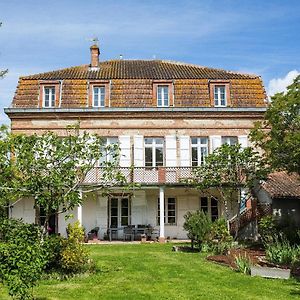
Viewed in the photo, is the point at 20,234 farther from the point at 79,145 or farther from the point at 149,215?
the point at 149,215

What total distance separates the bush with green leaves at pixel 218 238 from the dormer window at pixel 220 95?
10239 millimetres

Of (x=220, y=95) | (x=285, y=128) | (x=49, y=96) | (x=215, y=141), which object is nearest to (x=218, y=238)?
(x=285, y=128)

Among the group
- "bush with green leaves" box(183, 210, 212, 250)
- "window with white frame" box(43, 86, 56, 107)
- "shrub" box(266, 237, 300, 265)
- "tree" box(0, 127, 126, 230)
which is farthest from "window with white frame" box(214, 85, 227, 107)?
"tree" box(0, 127, 126, 230)

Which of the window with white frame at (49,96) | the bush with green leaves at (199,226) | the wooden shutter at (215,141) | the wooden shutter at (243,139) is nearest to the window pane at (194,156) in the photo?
the wooden shutter at (215,141)

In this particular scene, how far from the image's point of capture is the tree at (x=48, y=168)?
42.9 ft

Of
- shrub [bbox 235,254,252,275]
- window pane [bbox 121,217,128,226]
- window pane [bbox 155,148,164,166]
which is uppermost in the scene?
window pane [bbox 155,148,164,166]

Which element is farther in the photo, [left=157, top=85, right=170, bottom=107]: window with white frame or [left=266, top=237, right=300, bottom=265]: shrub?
[left=157, top=85, right=170, bottom=107]: window with white frame

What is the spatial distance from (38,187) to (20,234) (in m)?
3.60

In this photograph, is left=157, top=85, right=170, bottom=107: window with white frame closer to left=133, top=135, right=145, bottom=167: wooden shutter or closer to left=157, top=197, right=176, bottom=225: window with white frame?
left=133, top=135, right=145, bottom=167: wooden shutter

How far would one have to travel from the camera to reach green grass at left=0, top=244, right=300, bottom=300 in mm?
11172

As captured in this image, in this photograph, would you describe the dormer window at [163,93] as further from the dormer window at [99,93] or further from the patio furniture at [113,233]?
the patio furniture at [113,233]

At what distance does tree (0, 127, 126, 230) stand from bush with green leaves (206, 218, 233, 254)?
6.30m

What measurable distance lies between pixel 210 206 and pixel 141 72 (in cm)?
860

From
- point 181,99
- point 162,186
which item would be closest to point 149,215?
point 162,186
